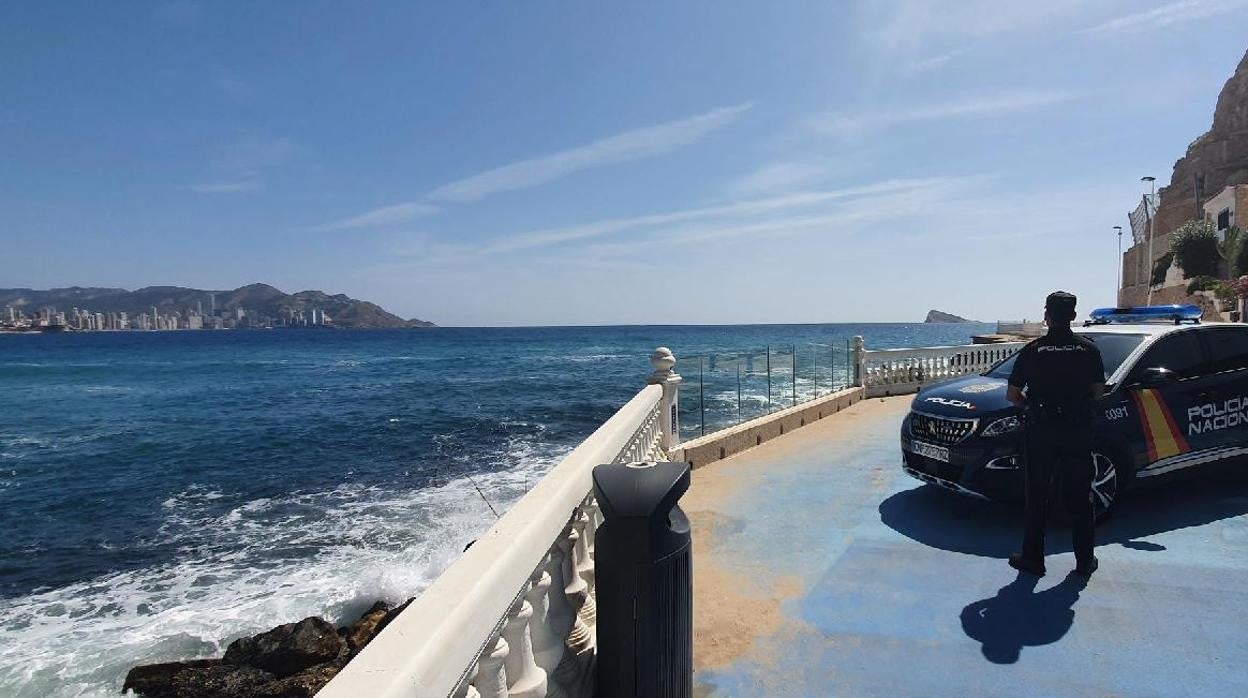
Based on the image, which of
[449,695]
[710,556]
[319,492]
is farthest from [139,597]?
[449,695]

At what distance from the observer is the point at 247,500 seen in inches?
617

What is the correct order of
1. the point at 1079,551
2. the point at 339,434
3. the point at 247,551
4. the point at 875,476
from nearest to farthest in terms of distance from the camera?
the point at 1079,551 < the point at 875,476 < the point at 247,551 < the point at 339,434

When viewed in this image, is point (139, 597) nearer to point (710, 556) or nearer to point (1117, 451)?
point (710, 556)

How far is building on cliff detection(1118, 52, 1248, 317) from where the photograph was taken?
59.3m

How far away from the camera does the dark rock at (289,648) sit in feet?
25.0

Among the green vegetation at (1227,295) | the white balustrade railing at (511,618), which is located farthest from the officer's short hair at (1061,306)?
the green vegetation at (1227,295)

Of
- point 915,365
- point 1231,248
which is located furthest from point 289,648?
point 1231,248

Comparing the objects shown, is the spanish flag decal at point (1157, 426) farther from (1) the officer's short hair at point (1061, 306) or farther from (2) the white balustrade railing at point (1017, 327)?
(2) the white balustrade railing at point (1017, 327)

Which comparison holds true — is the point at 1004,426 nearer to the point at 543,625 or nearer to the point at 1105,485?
the point at 1105,485

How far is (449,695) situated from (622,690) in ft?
3.62

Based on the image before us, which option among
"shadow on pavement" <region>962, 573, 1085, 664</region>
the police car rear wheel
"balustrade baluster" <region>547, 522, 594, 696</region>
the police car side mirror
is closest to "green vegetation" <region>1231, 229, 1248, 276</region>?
the police car side mirror

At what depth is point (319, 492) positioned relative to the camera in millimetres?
15883

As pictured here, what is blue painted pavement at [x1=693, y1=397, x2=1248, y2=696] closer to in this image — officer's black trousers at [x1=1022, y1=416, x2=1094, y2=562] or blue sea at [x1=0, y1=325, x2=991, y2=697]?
officer's black trousers at [x1=1022, y1=416, x2=1094, y2=562]

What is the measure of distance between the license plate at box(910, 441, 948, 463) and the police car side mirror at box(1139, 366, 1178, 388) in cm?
154
